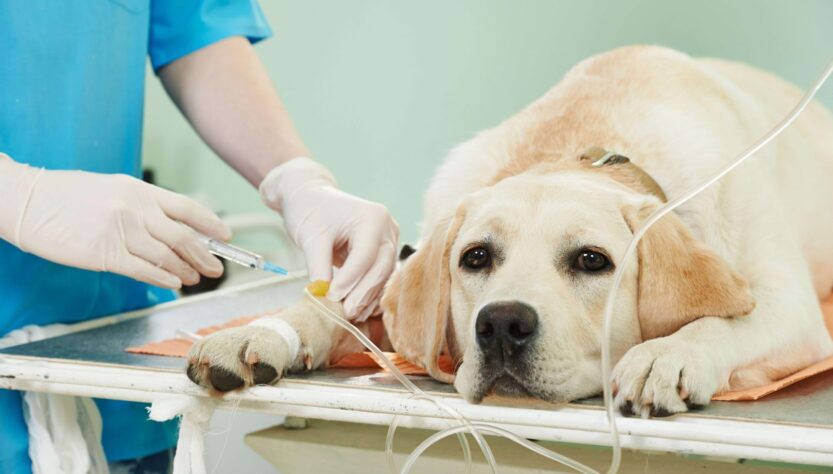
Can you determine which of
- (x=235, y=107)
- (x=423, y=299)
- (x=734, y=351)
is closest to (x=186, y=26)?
(x=235, y=107)

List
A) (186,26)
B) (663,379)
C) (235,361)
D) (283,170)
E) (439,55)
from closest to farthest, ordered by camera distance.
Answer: (663,379)
(235,361)
(283,170)
(186,26)
(439,55)

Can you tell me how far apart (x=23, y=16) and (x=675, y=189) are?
1.06 meters

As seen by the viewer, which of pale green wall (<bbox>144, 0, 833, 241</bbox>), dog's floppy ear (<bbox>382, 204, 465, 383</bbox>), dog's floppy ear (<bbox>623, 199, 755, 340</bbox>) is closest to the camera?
dog's floppy ear (<bbox>623, 199, 755, 340</bbox>)

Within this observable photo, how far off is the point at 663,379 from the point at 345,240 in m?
0.66

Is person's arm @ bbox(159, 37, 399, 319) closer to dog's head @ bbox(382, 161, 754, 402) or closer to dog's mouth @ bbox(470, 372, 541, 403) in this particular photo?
dog's head @ bbox(382, 161, 754, 402)

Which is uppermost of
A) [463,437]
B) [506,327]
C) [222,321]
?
[506,327]

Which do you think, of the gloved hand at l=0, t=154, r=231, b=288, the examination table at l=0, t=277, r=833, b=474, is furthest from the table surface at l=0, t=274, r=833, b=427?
the gloved hand at l=0, t=154, r=231, b=288

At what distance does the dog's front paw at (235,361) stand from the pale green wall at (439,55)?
2245 millimetres

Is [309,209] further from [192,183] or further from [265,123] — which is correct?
[192,183]

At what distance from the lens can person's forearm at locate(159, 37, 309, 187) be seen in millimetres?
1655

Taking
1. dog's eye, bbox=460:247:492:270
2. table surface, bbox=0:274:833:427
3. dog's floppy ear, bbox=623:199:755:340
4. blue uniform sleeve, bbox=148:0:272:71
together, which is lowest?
table surface, bbox=0:274:833:427

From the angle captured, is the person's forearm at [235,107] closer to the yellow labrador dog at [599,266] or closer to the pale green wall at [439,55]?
the yellow labrador dog at [599,266]

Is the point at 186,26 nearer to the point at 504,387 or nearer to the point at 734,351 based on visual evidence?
the point at 504,387

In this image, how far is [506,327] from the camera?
3.42 feet
